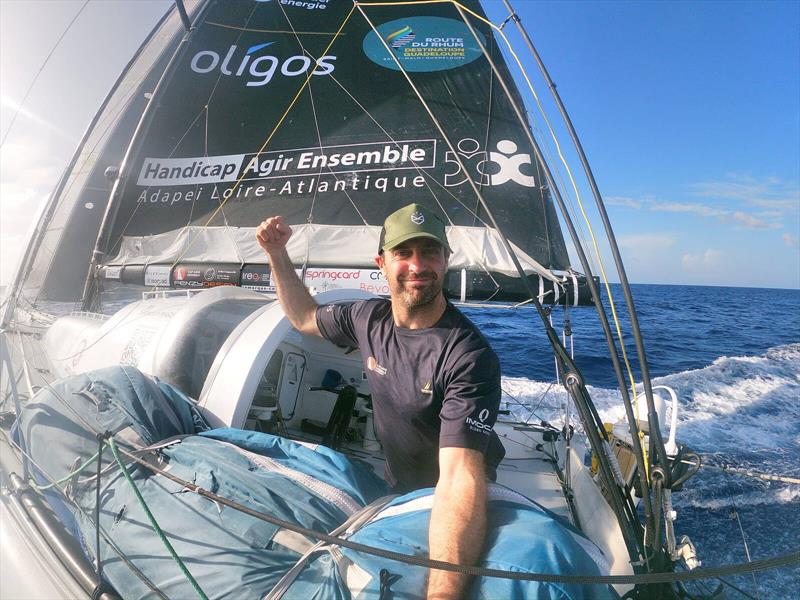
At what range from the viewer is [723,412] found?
761 cm

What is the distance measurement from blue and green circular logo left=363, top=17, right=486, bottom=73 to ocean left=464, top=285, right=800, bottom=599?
3367 mm

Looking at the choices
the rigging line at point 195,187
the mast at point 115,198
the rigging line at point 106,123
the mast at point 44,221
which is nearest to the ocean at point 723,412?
the mast at point 44,221

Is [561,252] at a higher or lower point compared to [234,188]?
lower

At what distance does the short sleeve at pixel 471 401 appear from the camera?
1.42m

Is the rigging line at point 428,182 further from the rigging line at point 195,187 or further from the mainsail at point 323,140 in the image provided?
the rigging line at point 195,187

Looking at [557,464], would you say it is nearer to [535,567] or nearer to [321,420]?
[321,420]

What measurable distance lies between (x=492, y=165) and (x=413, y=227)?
354cm

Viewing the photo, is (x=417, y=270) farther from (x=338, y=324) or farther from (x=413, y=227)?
(x=338, y=324)

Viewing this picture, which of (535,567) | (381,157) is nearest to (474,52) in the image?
(381,157)

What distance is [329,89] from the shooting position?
5.94 meters

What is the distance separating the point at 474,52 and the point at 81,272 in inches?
249

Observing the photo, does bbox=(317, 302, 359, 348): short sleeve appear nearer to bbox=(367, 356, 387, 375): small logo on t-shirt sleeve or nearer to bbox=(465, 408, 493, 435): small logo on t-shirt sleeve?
bbox=(367, 356, 387, 375): small logo on t-shirt sleeve

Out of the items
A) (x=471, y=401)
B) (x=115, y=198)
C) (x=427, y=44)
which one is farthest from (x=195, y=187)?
(x=471, y=401)

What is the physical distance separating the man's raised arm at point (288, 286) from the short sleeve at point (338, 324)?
7 cm
